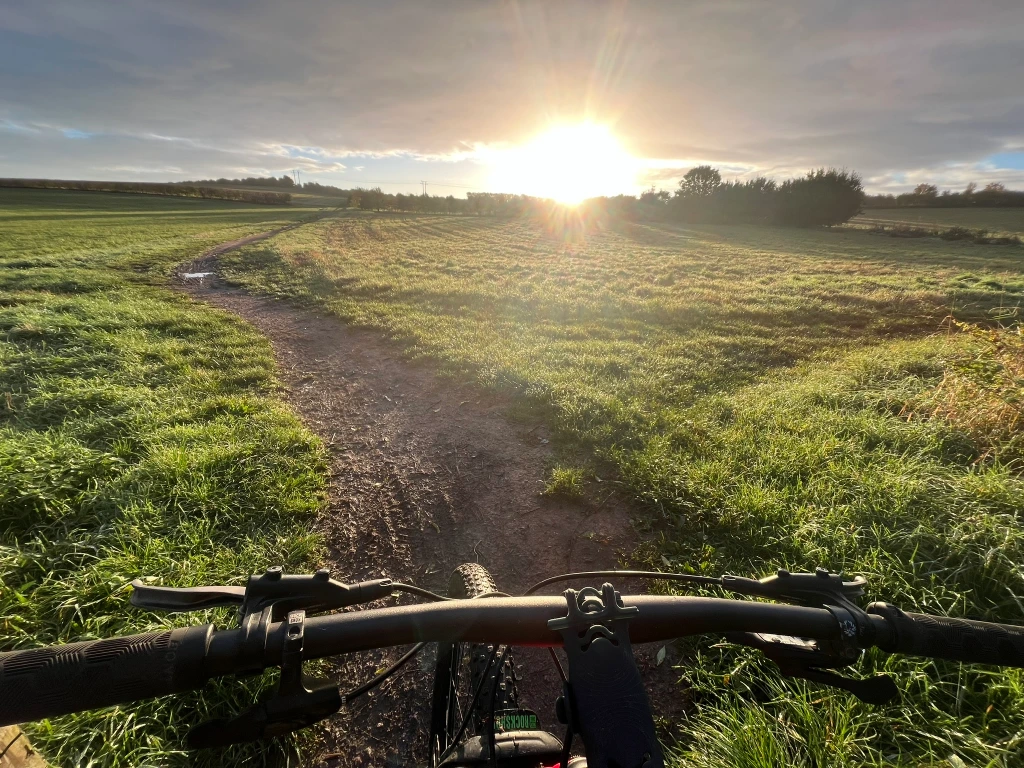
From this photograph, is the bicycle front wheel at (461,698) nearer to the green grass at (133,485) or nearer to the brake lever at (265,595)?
the brake lever at (265,595)

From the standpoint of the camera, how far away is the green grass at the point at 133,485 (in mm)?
2309

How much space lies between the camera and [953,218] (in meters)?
53.5

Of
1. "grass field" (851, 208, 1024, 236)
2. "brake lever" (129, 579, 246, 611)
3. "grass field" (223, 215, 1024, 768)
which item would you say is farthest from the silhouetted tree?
"brake lever" (129, 579, 246, 611)

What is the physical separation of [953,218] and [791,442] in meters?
72.7

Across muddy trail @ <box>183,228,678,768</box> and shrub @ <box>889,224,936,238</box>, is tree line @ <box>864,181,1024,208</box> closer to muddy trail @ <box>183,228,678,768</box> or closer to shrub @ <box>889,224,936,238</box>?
shrub @ <box>889,224,936,238</box>

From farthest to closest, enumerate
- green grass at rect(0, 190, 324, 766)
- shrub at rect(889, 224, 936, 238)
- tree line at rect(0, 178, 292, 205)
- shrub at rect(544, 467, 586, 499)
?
tree line at rect(0, 178, 292, 205)
shrub at rect(889, 224, 936, 238)
shrub at rect(544, 467, 586, 499)
green grass at rect(0, 190, 324, 766)

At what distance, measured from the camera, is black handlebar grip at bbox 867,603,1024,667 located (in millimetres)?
1258

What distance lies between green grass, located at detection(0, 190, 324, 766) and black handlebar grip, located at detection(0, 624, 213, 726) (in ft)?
5.32

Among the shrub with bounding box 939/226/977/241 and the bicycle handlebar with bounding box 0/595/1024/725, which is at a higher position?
the shrub with bounding box 939/226/977/241

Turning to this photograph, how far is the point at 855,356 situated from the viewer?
8.10m

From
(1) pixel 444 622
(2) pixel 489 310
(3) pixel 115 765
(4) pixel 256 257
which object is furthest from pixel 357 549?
(4) pixel 256 257

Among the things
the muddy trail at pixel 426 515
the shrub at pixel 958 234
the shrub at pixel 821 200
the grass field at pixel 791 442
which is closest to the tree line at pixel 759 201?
the shrub at pixel 821 200

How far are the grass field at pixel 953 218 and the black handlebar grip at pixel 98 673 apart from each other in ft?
199

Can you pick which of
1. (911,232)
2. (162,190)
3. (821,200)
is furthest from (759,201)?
(162,190)
